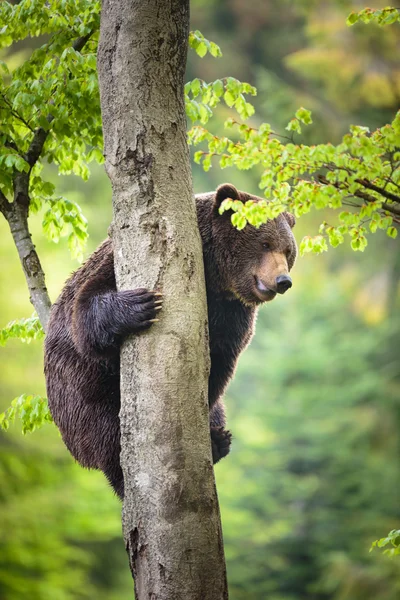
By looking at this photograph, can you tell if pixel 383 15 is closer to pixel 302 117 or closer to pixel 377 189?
pixel 302 117

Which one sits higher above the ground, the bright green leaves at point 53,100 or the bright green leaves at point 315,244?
the bright green leaves at point 53,100

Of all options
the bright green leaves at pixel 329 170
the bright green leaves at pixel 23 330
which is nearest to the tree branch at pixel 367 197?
the bright green leaves at pixel 329 170

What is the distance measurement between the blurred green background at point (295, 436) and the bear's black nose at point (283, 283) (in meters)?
6.81

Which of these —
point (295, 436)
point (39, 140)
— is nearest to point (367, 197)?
point (39, 140)

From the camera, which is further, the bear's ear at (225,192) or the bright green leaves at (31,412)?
the bright green leaves at (31,412)

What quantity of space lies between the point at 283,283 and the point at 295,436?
37.9 ft

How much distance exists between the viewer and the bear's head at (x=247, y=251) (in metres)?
4.14

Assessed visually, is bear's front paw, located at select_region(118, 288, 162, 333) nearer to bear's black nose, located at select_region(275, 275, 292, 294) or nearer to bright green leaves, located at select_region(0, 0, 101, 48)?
bear's black nose, located at select_region(275, 275, 292, 294)

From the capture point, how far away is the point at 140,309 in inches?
110

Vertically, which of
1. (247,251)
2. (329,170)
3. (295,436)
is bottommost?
(329,170)

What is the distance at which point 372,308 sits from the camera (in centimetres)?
1561

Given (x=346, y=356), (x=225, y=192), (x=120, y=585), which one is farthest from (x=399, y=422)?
(x=225, y=192)

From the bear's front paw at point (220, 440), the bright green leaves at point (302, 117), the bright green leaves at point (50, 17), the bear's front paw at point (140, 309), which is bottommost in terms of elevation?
the bear's front paw at point (140, 309)

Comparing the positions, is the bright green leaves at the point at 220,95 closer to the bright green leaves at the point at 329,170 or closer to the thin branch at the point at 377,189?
the bright green leaves at the point at 329,170
